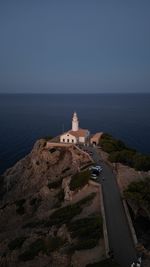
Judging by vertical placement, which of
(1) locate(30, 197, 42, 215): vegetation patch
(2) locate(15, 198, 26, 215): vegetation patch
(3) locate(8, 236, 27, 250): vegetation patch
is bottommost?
(2) locate(15, 198, 26, 215): vegetation patch

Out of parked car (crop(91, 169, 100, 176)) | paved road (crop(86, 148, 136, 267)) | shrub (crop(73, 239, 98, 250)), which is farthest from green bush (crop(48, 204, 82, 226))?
parked car (crop(91, 169, 100, 176))

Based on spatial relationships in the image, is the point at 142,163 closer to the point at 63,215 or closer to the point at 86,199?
the point at 86,199

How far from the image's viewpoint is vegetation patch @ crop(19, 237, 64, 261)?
87.8 ft

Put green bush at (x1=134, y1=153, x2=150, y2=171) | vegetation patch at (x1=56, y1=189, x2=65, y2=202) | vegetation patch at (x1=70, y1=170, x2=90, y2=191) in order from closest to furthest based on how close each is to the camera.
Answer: vegetation patch at (x1=70, y1=170, x2=90, y2=191), vegetation patch at (x1=56, y1=189, x2=65, y2=202), green bush at (x1=134, y1=153, x2=150, y2=171)

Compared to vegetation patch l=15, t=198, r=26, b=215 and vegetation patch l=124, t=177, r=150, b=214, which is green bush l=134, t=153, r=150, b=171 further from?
vegetation patch l=15, t=198, r=26, b=215

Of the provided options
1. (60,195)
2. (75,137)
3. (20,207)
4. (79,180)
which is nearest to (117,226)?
(79,180)

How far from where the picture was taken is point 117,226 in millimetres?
27906

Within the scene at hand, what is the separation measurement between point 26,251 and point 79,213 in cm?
709

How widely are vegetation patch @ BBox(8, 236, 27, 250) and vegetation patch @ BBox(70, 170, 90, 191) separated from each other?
34.6 feet

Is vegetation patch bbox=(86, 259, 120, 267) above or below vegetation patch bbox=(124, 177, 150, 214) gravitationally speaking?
below

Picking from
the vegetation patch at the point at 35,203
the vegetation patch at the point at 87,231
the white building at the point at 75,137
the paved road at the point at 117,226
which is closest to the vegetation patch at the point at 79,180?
the paved road at the point at 117,226

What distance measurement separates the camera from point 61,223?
31.4m

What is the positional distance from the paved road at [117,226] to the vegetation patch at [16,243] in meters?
8.31

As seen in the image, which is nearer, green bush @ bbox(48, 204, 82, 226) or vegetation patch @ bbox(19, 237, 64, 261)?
vegetation patch @ bbox(19, 237, 64, 261)
